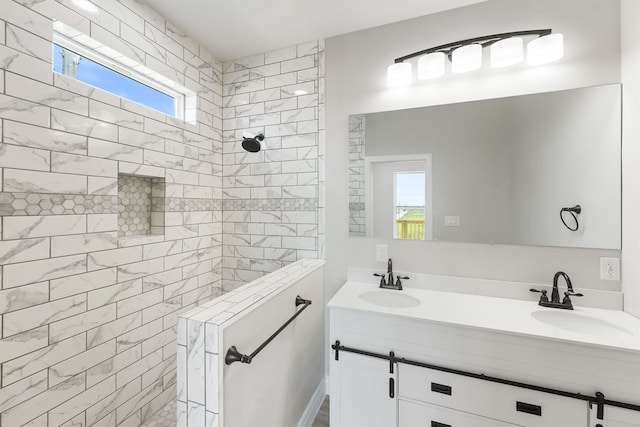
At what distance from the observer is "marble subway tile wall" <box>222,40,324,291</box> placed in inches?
81.4

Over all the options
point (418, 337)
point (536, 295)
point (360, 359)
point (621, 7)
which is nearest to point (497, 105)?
point (621, 7)

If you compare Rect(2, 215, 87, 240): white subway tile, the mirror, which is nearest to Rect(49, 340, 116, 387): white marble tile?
Rect(2, 215, 87, 240): white subway tile

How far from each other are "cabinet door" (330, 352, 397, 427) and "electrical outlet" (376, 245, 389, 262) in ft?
2.16

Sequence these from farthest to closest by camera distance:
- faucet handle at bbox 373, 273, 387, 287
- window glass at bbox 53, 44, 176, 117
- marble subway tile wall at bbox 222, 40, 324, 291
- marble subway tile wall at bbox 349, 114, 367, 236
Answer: marble subway tile wall at bbox 222, 40, 324, 291, marble subway tile wall at bbox 349, 114, 367, 236, faucet handle at bbox 373, 273, 387, 287, window glass at bbox 53, 44, 176, 117

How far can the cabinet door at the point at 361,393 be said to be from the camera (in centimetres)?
140

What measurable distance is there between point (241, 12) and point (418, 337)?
224 centimetres

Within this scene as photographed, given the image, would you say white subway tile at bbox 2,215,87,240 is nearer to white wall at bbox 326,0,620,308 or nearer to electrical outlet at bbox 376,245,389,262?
white wall at bbox 326,0,620,308

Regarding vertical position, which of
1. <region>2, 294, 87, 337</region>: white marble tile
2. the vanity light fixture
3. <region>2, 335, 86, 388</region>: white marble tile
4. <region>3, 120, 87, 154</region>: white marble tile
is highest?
the vanity light fixture


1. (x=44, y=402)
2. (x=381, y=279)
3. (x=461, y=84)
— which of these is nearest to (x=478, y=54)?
(x=461, y=84)

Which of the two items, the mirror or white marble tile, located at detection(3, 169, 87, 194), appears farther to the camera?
the mirror

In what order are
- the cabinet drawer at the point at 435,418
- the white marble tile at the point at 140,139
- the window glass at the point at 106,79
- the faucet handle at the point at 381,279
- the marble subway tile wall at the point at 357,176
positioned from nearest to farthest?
the cabinet drawer at the point at 435,418, the window glass at the point at 106,79, the white marble tile at the point at 140,139, the faucet handle at the point at 381,279, the marble subway tile wall at the point at 357,176

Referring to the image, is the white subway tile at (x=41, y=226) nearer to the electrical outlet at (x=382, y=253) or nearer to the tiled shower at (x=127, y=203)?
the tiled shower at (x=127, y=203)

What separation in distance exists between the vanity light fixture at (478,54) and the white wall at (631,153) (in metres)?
0.27

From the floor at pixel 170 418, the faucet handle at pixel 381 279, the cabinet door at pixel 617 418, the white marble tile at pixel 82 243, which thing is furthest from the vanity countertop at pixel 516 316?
the white marble tile at pixel 82 243
